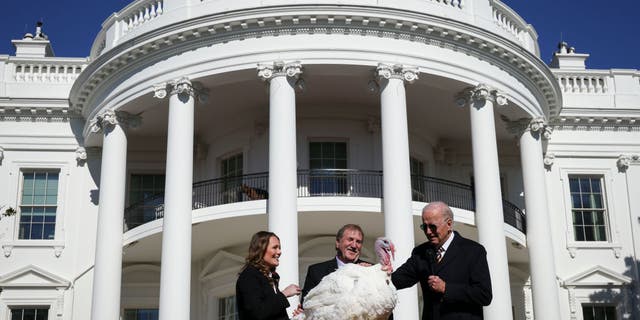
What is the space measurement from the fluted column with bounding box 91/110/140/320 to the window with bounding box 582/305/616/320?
40.4 feet

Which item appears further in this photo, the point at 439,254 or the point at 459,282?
the point at 439,254

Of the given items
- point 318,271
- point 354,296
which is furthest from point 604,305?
point 354,296

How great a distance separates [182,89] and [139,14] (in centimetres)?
328

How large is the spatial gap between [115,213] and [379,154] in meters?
6.54

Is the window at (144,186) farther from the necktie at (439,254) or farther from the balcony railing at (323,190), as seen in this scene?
the necktie at (439,254)

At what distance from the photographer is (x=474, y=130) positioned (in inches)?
771

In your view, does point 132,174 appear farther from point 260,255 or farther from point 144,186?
point 260,255

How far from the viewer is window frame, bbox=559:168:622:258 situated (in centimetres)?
2355

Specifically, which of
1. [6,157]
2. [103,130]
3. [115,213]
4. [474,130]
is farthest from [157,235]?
[474,130]

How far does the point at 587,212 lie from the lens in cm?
2408

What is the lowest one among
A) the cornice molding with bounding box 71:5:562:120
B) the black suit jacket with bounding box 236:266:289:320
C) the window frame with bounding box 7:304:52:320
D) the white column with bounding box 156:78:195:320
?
the black suit jacket with bounding box 236:266:289:320

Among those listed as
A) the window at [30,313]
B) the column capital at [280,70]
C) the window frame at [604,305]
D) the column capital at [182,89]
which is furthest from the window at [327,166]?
the window at [30,313]

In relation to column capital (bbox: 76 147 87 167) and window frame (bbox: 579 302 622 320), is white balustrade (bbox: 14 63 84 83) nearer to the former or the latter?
column capital (bbox: 76 147 87 167)

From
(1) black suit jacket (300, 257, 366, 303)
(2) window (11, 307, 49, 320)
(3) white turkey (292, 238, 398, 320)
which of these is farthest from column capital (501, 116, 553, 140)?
(3) white turkey (292, 238, 398, 320)
